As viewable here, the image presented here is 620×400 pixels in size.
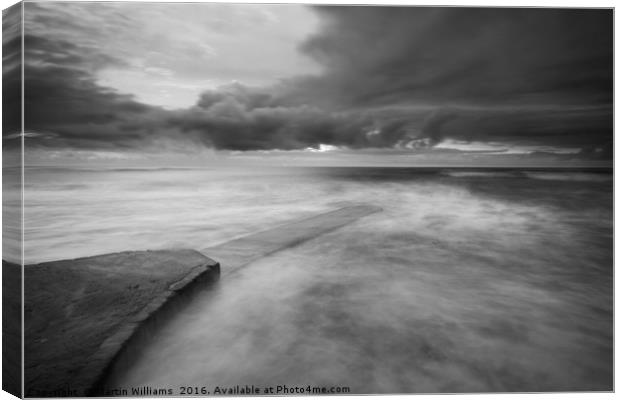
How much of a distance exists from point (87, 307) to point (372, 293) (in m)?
2.00

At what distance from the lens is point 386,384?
2.21 meters

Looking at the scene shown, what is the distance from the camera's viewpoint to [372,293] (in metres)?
3.01

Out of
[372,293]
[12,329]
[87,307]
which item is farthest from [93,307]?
[372,293]

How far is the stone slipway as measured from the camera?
81.0 inches

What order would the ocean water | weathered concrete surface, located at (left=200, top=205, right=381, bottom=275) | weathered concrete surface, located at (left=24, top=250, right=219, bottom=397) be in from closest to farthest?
1. weathered concrete surface, located at (left=24, top=250, right=219, bottom=397)
2. the ocean water
3. weathered concrete surface, located at (left=200, top=205, right=381, bottom=275)

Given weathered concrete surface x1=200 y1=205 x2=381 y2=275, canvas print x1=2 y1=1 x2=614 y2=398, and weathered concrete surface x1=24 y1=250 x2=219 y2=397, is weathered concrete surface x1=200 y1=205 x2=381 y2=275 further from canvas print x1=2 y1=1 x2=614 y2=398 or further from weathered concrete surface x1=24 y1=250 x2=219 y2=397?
weathered concrete surface x1=24 y1=250 x2=219 y2=397

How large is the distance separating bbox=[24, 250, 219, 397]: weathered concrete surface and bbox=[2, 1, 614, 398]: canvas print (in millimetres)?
14

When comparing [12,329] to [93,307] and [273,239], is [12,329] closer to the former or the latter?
[93,307]

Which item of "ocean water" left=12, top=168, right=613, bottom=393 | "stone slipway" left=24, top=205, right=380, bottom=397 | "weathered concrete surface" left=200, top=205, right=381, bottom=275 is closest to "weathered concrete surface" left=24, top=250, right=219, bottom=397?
"stone slipway" left=24, top=205, right=380, bottom=397

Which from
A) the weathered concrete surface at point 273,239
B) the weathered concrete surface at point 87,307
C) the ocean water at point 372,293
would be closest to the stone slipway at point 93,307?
the weathered concrete surface at point 87,307

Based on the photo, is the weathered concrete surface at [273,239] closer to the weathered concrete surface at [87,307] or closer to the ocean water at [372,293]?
the ocean water at [372,293]

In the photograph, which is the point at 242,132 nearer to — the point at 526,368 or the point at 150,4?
the point at 150,4

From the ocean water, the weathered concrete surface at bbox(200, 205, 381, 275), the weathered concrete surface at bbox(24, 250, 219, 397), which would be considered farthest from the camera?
the weathered concrete surface at bbox(200, 205, 381, 275)

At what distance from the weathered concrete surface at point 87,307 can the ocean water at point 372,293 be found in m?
0.17
